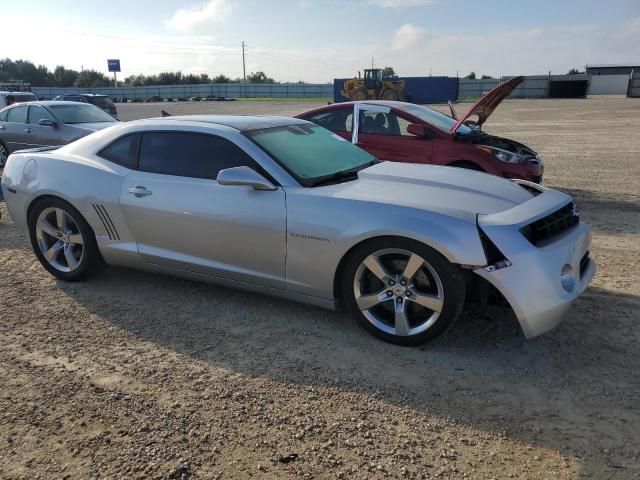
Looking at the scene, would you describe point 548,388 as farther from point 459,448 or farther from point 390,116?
point 390,116

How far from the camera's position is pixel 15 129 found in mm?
11289

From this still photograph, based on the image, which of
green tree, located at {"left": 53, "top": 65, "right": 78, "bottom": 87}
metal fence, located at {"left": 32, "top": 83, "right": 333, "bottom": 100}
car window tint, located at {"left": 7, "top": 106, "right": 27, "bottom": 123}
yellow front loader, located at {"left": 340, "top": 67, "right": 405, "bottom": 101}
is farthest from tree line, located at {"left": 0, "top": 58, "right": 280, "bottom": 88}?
car window tint, located at {"left": 7, "top": 106, "right": 27, "bottom": 123}

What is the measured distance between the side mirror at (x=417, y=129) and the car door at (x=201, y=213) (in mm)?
3767

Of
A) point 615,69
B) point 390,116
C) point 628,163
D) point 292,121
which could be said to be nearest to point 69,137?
point 390,116

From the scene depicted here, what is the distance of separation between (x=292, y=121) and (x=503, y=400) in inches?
117

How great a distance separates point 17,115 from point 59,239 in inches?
328

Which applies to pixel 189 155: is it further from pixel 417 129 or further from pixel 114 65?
pixel 114 65

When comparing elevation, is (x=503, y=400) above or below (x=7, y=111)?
below

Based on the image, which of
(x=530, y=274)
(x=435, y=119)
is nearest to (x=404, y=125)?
(x=435, y=119)

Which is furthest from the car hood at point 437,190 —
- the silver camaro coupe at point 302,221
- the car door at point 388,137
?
the car door at point 388,137

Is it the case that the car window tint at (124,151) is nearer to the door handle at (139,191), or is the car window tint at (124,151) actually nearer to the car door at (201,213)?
the car door at (201,213)

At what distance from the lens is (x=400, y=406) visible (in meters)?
2.89

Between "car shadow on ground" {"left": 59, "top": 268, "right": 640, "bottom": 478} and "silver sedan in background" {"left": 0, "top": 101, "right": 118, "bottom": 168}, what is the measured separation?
279 inches

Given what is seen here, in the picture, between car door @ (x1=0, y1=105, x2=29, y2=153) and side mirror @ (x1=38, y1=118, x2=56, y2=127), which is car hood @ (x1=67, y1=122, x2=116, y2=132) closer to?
side mirror @ (x1=38, y1=118, x2=56, y2=127)
